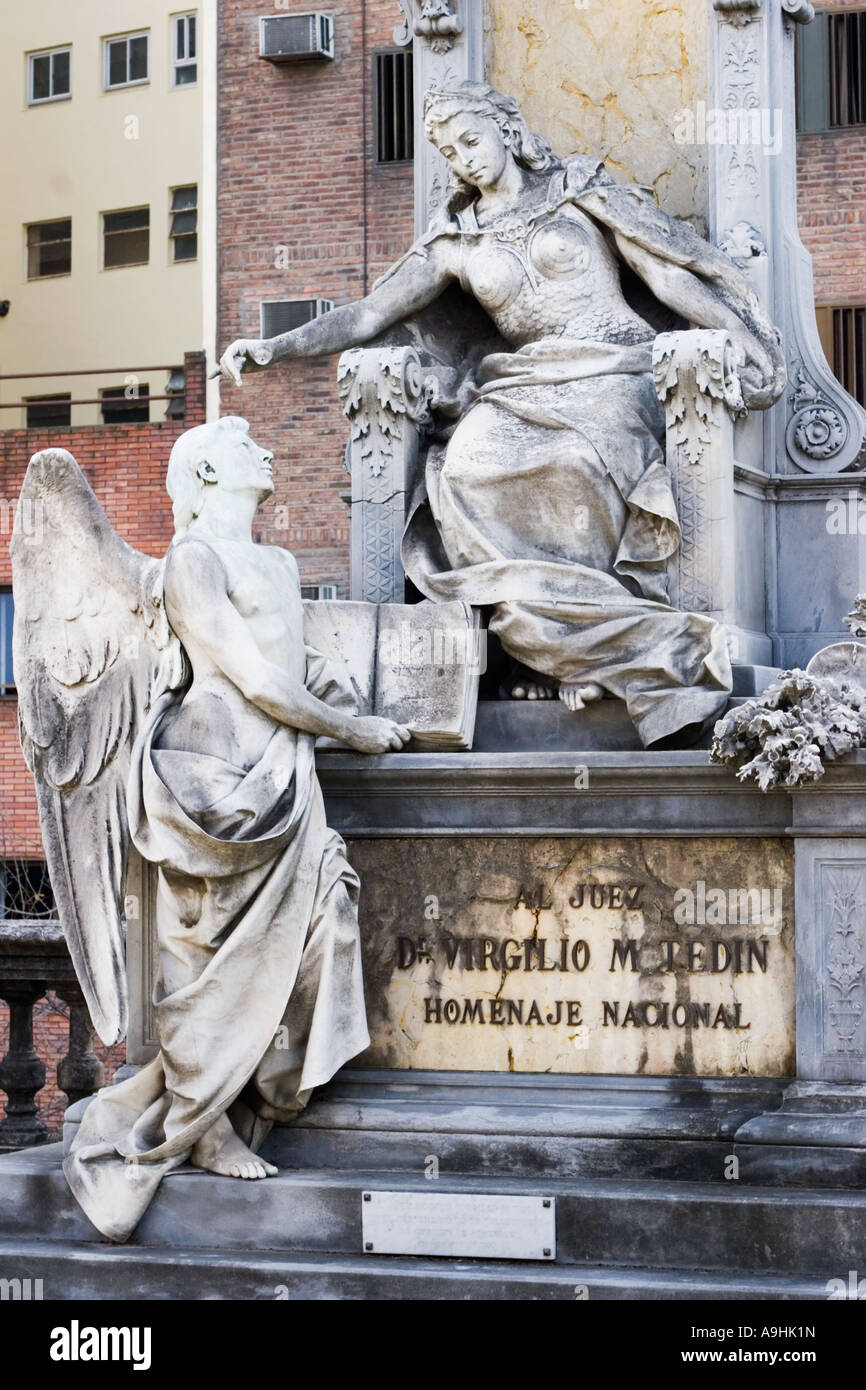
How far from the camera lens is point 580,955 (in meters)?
8.09

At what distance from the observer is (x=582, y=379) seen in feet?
28.9

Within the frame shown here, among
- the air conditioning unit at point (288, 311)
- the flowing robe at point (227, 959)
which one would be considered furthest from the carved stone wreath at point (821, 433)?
the air conditioning unit at point (288, 311)

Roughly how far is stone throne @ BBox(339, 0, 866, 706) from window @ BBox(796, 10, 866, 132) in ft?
56.8

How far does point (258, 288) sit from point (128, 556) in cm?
2081

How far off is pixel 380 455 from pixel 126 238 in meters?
24.2

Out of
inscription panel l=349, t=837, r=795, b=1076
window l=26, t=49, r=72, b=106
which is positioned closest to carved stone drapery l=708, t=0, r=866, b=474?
inscription panel l=349, t=837, r=795, b=1076

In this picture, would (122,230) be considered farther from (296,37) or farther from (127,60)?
(296,37)

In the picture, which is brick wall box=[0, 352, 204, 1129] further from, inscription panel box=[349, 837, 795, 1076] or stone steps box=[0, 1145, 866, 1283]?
stone steps box=[0, 1145, 866, 1283]

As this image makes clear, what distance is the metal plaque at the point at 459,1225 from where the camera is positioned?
7.54m

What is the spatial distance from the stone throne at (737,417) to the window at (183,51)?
76.1ft

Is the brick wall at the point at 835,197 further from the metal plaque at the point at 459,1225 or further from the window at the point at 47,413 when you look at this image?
the metal plaque at the point at 459,1225
